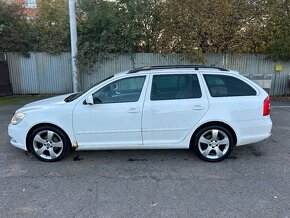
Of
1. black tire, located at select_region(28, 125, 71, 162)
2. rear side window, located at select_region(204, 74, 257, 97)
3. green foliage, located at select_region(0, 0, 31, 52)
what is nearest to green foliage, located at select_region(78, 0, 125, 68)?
green foliage, located at select_region(0, 0, 31, 52)

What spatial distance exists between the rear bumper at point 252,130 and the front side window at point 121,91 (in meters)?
1.75

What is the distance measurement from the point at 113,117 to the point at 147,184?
1.23 meters

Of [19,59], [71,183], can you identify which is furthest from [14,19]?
[71,183]

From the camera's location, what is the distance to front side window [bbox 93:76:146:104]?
167 inches

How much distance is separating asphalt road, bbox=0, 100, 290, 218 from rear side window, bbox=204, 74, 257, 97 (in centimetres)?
117

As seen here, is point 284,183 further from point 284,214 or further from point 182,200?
point 182,200

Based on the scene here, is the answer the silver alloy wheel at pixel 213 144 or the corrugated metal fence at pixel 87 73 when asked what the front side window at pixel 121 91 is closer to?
the silver alloy wheel at pixel 213 144

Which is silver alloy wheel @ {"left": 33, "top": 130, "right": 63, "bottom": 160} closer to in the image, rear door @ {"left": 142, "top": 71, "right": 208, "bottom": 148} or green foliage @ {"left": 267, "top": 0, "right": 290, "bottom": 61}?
rear door @ {"left": 142, "top": 71, "right": 208, "bottom": 148}

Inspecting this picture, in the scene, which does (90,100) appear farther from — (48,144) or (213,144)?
(213,144)

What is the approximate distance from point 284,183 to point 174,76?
2322 mm

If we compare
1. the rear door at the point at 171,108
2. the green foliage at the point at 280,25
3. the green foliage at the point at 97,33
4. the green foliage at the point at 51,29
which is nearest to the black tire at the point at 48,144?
the rear door at the point at 171,108

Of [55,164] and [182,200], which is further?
[55,164]

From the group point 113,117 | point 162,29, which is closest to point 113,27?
point 162,29

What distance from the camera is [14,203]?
125 inches
